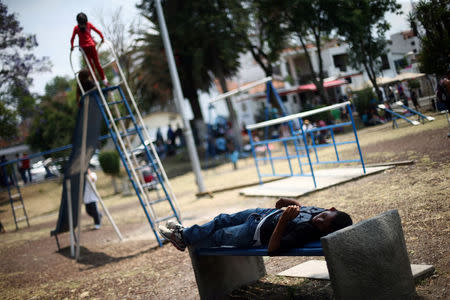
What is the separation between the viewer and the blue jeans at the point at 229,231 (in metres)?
4.12

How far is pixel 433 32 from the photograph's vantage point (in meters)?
14.1

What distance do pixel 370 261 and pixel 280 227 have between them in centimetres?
77

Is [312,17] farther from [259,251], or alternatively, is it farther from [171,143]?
[259,251]

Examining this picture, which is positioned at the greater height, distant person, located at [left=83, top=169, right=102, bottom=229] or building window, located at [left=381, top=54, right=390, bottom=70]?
building window, located at [left=381, top=54, right=390, bottom=70]

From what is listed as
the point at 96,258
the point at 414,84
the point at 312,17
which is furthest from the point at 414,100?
the point at 96,258

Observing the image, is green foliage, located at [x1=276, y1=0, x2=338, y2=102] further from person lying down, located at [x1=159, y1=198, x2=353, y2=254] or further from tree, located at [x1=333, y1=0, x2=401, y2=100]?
person lying down, located at [x1=159, y1=198, x2=353, y2=254]

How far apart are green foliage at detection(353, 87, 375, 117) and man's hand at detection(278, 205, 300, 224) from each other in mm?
21532

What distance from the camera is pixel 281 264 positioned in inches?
209

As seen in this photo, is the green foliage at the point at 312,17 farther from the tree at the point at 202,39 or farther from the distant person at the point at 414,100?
the distant person at the point at 414,100

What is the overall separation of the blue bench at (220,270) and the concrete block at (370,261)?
1.23m

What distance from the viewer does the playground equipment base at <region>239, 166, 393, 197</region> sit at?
9.16 meters

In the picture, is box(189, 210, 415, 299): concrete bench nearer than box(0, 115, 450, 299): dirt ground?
Yes

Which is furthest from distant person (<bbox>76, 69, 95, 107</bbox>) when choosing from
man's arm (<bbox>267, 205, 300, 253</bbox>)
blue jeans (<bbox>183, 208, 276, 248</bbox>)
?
man's arm (<bbox>267, 205, 300, 253</bbox>)

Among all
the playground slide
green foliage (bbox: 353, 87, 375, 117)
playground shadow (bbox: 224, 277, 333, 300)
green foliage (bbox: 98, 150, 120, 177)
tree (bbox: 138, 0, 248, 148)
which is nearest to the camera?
playground shadow (bbox: 224, 277, 333, 300)
